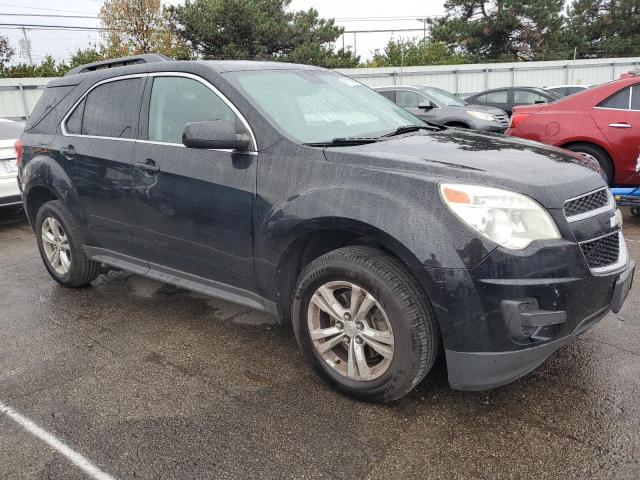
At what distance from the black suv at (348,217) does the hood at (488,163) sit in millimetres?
13

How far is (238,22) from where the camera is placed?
107 ft

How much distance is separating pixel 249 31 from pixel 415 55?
15.8 metres

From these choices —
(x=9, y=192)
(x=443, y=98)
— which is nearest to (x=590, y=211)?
(x=9, y=192)

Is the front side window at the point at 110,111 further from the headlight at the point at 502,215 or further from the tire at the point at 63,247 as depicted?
the headlight at the point at 502,215

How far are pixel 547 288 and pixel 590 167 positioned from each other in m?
1.06

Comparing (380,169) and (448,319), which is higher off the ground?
(380,169)

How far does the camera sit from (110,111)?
402 cm

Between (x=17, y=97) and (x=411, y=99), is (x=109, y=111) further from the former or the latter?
(x=17, y=97)

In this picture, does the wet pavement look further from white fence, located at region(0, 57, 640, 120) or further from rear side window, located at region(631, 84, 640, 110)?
white fence, located at region(0, 57, 640, 120)

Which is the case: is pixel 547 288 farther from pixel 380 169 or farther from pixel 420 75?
pixel 420 75

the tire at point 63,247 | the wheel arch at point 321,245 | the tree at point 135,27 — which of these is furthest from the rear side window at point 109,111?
the tree at point 135,27

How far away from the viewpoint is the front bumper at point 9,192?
715 cm

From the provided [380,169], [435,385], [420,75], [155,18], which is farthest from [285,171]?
[155,18]

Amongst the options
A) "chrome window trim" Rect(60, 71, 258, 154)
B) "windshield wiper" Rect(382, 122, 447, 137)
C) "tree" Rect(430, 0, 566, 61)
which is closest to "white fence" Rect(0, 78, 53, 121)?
"chrome window trim" Rect(60, 71, 258, 154)
